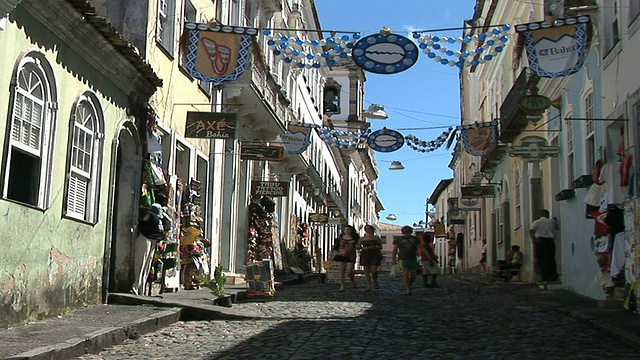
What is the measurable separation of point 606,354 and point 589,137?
7744mm

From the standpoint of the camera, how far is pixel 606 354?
25.7 feet

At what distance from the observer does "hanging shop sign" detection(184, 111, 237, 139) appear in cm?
1470

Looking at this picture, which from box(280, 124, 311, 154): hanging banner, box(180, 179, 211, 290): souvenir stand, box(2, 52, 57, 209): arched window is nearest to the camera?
box(2, 52, 57, 209): arched window

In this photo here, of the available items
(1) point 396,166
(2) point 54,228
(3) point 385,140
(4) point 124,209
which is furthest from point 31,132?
(1) point 396,166

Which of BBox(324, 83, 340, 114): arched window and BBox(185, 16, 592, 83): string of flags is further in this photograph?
BBox(324, 83, 340, 114): arched window

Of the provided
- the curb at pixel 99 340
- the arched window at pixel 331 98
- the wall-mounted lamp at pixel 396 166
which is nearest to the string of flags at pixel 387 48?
the curb at pixel 99 340

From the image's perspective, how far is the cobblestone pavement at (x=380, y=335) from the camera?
309 inches

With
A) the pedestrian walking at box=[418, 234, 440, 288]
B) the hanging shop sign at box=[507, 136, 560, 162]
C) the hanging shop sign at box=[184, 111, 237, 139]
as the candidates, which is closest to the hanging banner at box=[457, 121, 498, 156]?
the pedestrian walking at box=[418, 234, 440, 288]

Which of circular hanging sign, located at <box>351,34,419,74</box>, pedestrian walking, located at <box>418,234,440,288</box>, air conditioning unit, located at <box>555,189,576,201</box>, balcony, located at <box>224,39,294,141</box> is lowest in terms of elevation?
pedestrian walking, located at <box>418,234,440,288</box>

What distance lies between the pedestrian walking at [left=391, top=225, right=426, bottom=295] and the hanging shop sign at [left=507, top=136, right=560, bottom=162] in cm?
289

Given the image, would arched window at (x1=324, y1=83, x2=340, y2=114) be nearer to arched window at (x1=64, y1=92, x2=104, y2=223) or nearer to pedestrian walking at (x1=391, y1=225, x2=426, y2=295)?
pedestrian walking at (x1=391, y1=225, x2=426, y2=295)

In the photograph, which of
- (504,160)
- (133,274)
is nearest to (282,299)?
(133,274)

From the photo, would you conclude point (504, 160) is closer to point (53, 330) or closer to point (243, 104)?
point (243, 104)

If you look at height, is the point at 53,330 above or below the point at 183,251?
below
